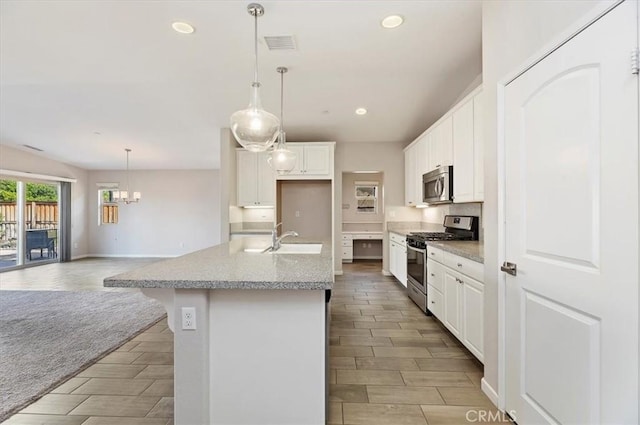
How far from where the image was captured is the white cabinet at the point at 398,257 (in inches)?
173

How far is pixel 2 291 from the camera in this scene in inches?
181

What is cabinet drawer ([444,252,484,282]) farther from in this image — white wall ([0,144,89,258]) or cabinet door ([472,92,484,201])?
white wall ([0,144,89,258])

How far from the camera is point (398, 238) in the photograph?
4.83 meters

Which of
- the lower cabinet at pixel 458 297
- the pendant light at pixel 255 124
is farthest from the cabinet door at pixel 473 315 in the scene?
the pendant light at pixel 255 124

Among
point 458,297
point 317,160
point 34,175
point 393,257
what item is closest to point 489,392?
point 458,297

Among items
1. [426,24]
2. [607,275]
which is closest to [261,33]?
[426,24]

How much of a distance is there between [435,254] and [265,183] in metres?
3.22

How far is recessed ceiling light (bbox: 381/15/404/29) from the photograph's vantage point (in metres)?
2.56

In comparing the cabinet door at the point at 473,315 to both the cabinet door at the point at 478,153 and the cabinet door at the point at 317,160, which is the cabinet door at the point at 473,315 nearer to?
the cabinet door at the point at 478,153

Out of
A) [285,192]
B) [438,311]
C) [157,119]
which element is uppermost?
[157,119]

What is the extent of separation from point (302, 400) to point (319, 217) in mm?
4775

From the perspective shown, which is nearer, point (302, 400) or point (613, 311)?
point (613, 311)

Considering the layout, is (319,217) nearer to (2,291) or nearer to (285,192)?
(285,192)

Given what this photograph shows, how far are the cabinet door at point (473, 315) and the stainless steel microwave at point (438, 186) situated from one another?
133 cm
